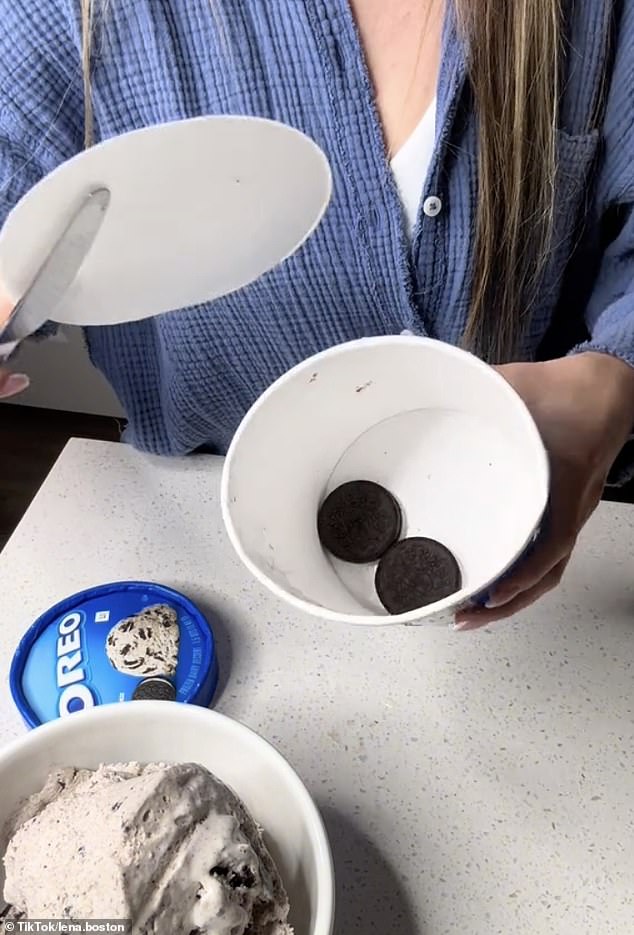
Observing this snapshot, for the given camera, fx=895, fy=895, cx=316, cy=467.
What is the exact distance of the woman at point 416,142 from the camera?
52cm

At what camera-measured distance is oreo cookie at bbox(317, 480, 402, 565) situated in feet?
1.68

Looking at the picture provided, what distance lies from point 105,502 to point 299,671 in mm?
199

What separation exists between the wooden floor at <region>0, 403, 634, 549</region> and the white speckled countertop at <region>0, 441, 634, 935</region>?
0.84 meters

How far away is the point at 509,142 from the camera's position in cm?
56

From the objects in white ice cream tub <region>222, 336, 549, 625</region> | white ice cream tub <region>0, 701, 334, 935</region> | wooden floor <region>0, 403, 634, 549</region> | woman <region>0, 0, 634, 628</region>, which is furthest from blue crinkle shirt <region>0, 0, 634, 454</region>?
wooden floor <region>0, 403, 634, 549</region>

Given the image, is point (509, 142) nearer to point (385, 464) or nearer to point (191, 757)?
point (385, 464)

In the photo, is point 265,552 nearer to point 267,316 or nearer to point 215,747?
point 215,747

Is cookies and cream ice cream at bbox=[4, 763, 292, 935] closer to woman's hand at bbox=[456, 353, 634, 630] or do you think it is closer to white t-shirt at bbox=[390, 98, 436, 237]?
woman's hand at bbox=[456, 353, 634, 630]

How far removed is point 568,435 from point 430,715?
0.18m

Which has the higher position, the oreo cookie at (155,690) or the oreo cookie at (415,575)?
the oreo cookie at (415,575)

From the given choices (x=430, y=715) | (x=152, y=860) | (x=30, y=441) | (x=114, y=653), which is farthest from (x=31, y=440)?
(x=152, y=860)

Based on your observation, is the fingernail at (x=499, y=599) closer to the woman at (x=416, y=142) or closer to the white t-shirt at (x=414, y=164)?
the woman at (x=416, y=142)

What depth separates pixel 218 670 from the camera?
1.79 feet

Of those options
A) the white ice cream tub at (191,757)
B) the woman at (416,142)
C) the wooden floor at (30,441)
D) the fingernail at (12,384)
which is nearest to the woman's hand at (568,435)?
the woman at (416,142)
